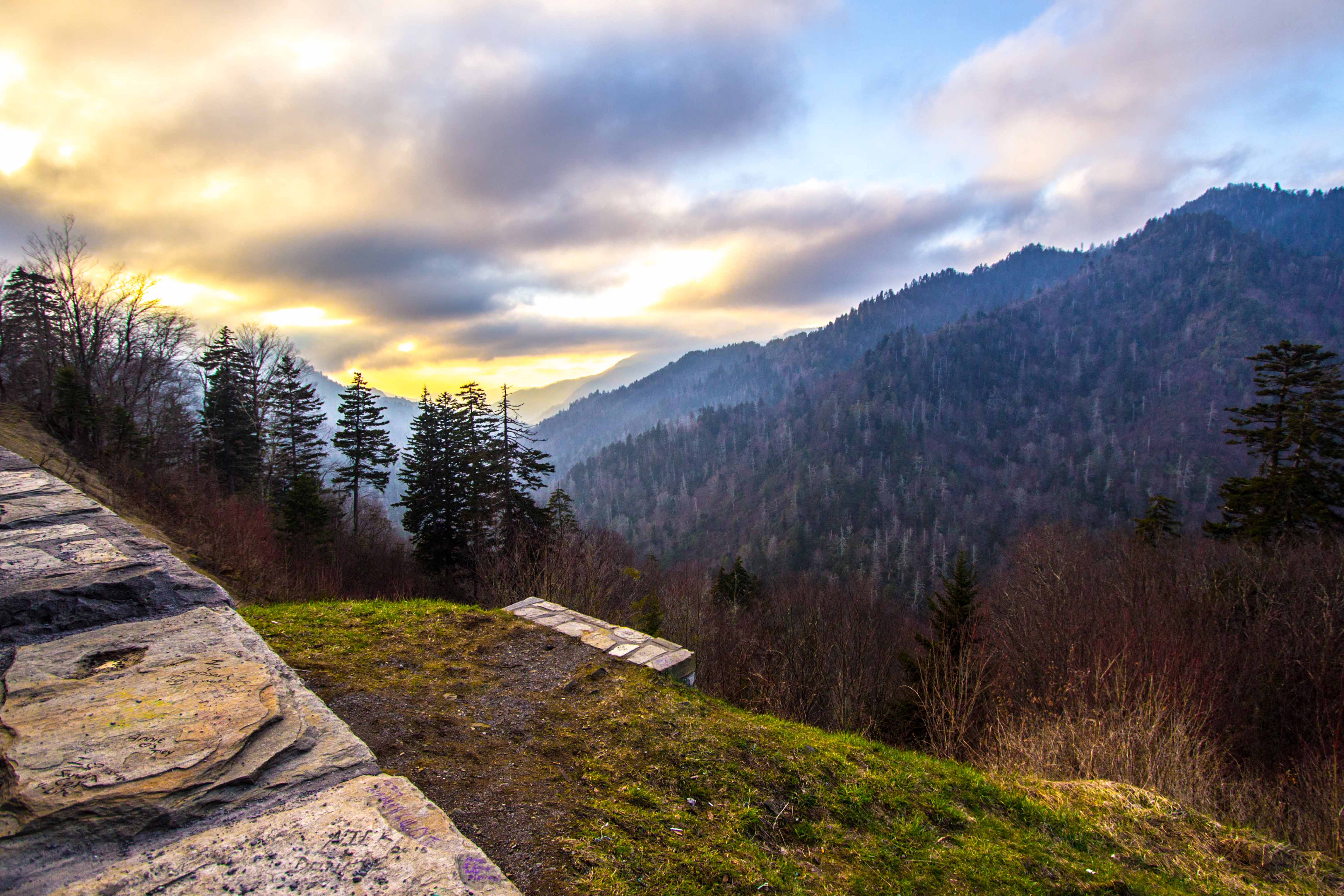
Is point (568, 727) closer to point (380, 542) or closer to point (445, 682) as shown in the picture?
point (445, 682)

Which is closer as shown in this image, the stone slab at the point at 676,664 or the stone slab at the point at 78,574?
the stone slab at the point at 78,574

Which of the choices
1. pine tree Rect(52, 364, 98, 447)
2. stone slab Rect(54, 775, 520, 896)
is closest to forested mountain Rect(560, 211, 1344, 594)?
pine tree Rect(52, 364, 98, 447)

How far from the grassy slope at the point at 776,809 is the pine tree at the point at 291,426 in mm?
30848

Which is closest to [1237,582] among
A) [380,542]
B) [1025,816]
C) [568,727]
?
[1025,816]

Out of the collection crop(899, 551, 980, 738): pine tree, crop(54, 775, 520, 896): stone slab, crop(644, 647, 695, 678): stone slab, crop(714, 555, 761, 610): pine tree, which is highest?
crop(54, 775, 520, 896): stone slab

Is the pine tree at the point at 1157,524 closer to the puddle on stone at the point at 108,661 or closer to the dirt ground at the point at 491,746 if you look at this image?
the dirt ground at the point at 491,746

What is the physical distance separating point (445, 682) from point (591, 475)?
15663 cm

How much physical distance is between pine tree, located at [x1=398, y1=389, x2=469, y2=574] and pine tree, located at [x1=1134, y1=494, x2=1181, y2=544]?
35.8 metres

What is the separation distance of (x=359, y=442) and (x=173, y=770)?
34.3 m

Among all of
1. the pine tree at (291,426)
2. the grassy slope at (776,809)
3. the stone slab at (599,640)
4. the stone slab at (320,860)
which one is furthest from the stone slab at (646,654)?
the pine tree at (291,426)

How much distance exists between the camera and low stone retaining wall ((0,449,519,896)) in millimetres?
1617

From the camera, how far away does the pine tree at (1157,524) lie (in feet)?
105

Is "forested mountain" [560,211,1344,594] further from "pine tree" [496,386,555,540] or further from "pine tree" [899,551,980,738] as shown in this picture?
"pine tree" [496,386,555,540]

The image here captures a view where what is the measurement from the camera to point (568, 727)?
4.21m
